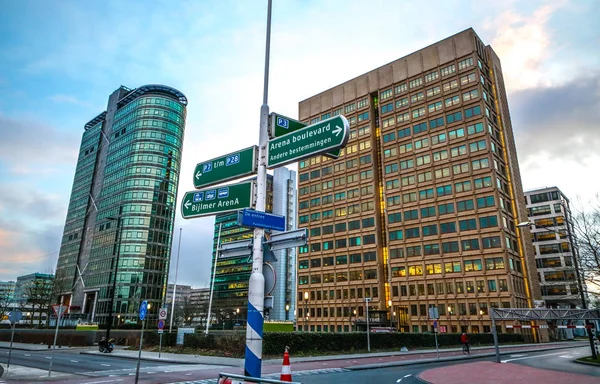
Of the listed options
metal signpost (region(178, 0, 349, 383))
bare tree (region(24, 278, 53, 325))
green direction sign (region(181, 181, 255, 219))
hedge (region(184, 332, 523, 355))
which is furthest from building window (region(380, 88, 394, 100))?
green direction sign (region(181, 181, 255, 219))

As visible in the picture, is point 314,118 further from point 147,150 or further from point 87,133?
point 87,133

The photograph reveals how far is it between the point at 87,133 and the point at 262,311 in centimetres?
15581

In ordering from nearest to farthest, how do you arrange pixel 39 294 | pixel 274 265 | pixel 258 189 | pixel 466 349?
pixel 258 189 → pixel 466 349 → pixel 39 294 → pixel 274 265

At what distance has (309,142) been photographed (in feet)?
24.7

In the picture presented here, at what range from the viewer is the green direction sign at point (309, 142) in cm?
701

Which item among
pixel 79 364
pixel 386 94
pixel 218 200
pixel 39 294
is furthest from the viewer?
pixel 386 94

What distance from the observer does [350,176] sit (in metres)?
84.7

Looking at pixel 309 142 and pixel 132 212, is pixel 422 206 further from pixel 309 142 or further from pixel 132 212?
pixel 132 212

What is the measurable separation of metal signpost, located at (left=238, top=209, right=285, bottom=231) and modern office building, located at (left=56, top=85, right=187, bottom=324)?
3947 inches

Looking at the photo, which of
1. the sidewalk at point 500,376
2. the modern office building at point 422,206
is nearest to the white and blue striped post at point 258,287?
the sidewalk at point 500,376

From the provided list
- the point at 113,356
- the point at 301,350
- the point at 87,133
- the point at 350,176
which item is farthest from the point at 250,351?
the point at 87,133

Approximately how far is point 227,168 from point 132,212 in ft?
345

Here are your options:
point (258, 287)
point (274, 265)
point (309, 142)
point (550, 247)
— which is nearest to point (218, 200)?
point (258, 287)

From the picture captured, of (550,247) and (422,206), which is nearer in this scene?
(422,206)
